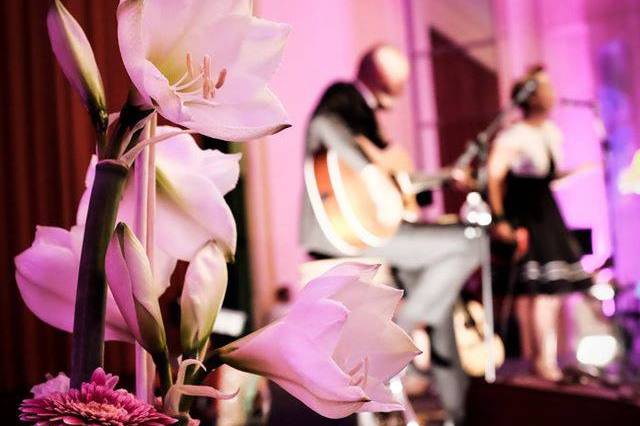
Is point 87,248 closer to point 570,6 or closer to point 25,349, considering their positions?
point 25,349

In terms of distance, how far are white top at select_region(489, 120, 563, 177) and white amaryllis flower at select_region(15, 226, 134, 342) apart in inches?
126

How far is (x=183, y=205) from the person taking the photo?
0.36 meters

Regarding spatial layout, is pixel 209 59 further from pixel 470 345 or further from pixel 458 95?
pixel 458 95

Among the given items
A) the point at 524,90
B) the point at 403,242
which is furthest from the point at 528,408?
the point at 524,90

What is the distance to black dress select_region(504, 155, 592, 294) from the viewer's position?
11.6 ft

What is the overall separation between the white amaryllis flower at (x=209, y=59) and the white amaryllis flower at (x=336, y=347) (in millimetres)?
65

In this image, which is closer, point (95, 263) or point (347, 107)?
point (95, 263)

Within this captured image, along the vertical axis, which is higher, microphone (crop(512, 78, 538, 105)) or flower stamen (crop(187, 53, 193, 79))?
microphone (crop(512, 78, 538, 105))

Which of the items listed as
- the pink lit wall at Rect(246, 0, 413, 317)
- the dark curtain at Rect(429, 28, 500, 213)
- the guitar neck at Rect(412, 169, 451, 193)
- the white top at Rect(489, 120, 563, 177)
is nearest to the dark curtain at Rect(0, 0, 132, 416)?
the guitar neck at Rect(412, 169, 451, 193)

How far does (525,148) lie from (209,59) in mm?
3275

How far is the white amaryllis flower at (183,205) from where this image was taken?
353 millimetres

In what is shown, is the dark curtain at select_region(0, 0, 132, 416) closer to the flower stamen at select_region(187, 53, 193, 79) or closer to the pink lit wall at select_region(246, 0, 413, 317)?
the flower stamen at select_region(187, 53, 193, 79)

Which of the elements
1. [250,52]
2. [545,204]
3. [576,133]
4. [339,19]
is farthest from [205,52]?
[576,133]

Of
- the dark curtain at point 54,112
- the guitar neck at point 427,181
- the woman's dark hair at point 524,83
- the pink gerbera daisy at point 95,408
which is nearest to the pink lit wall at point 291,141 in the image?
the woman's dark hair at point 524,83
